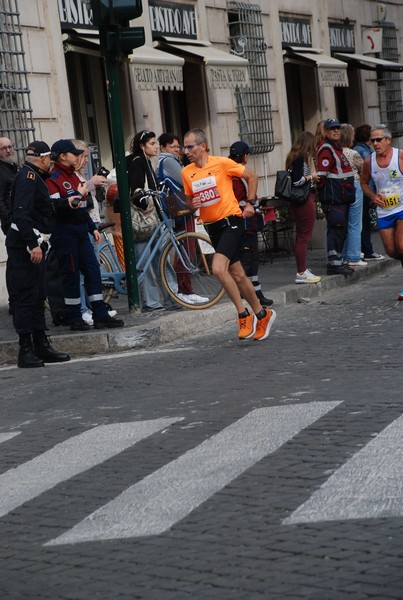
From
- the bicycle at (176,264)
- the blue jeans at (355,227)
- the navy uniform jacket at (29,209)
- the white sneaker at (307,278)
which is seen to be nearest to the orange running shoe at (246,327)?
the navy uniform jacket at (29,209)

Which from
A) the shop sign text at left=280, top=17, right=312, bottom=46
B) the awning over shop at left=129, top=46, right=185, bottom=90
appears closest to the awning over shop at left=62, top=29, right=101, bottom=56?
the awning over shop at left=129, top=46, right=185, bottom=90

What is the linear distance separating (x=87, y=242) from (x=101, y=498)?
6087 mm

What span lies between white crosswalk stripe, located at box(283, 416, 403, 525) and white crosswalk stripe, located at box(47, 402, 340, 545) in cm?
50

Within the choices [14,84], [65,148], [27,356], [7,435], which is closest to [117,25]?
[65,148]

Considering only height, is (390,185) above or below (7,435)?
above

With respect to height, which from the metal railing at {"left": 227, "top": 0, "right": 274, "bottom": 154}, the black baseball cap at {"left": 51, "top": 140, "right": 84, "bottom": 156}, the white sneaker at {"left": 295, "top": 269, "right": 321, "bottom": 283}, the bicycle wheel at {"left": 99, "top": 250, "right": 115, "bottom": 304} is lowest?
the white sneaker at {"left": 295, "top": 269, "right": 321, "bottom": 283}

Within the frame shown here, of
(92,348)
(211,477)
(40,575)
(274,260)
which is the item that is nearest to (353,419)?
(211,477)

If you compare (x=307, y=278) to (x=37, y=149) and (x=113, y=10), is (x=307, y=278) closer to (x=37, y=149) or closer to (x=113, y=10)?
(x=113, y=10)

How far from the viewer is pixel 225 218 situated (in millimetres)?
10891

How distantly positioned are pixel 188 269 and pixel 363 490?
7.42 m

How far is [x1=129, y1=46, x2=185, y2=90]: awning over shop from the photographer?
17859 mm

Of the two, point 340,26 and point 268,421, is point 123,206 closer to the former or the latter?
point 268,421

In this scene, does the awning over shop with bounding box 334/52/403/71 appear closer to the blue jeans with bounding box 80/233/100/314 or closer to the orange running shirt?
the blue jeans with bounding box 80/233/100/314

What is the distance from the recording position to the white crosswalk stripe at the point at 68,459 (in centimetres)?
630
